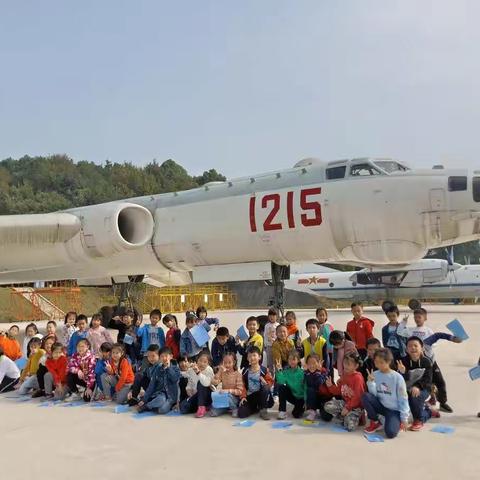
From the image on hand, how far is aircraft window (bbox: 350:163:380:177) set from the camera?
9578 mm

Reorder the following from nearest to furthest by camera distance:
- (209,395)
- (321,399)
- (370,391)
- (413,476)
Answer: (413,476) → (370,391) → (321,399) → (209,395)

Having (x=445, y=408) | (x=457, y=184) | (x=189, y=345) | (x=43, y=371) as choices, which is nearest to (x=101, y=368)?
(x=43, y=371)

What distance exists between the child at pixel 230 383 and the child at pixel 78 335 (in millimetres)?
2629

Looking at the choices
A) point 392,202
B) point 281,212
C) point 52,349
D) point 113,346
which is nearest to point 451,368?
point 392,202

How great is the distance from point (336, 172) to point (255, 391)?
5069 mm

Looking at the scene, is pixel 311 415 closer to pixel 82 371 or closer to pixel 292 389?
pixel 292 389

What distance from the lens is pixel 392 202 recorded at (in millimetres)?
9133

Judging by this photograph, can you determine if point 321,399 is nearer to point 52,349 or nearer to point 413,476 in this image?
point 413,476

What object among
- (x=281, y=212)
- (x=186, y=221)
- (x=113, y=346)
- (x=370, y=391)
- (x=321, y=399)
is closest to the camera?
(x=370, y=391)

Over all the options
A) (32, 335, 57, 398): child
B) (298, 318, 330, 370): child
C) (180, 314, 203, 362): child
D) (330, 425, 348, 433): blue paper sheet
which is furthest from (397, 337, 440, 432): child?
(32, 335, 57, 398): child

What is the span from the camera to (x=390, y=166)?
378 inches

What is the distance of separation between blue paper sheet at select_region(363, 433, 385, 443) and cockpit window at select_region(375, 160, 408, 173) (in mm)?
5592

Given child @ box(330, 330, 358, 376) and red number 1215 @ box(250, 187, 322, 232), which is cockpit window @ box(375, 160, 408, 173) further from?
child @ box(330, 330, 358, 376)

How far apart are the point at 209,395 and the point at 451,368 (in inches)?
192
